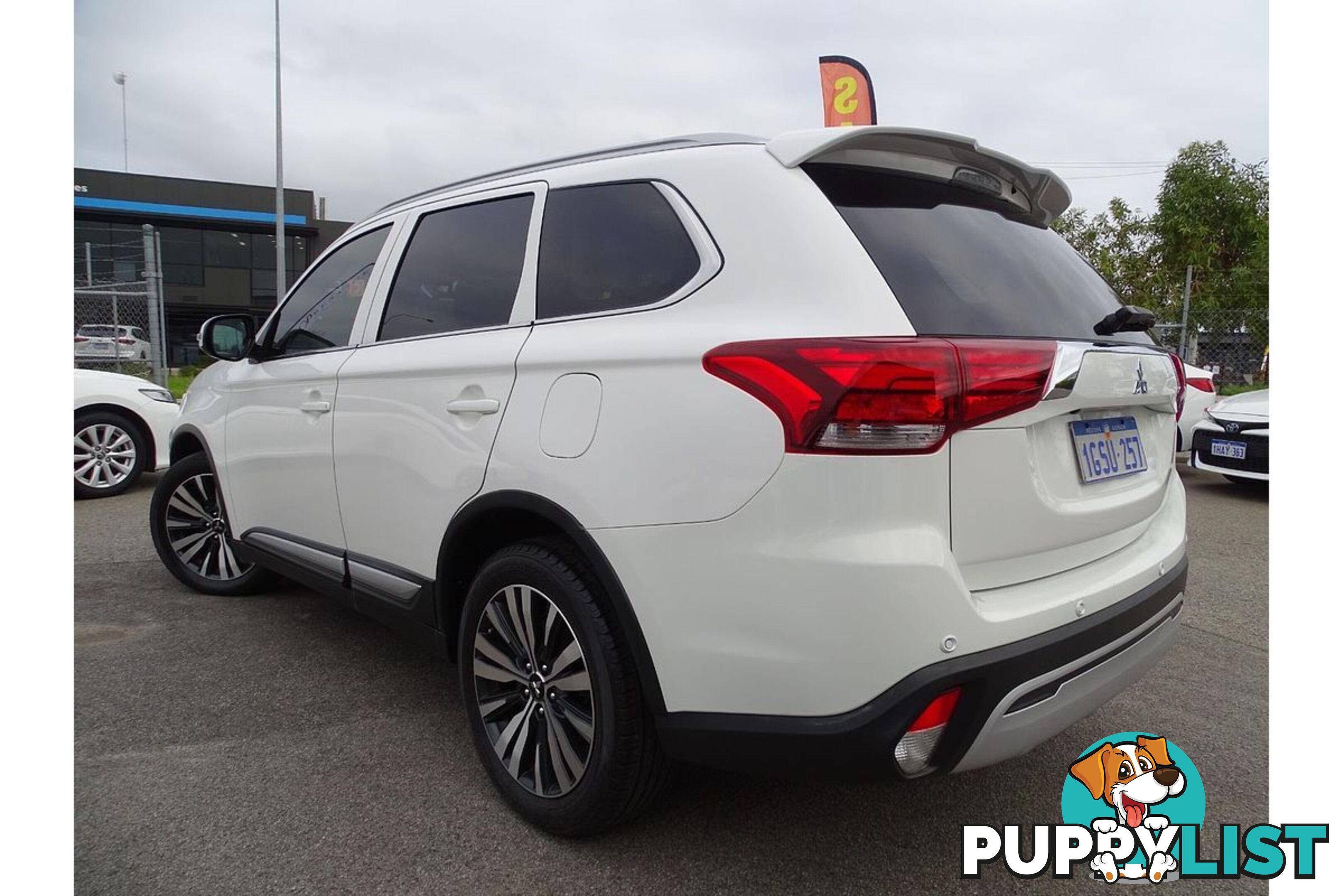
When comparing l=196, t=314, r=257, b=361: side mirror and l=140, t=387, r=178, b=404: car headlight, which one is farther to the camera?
l=140, t=387, r=178, b=404: car headlight

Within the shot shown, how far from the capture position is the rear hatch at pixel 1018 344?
184cm

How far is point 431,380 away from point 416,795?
3.99 feet

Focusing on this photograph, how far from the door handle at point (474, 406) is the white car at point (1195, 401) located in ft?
27.9

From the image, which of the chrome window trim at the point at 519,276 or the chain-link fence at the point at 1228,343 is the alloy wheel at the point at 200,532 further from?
the chain-link fence at the point at 1228,343

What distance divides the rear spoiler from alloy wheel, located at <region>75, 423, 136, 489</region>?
718 cm

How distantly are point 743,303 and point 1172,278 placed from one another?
85.1ft

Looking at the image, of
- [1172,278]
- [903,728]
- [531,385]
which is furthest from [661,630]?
[1172,278]

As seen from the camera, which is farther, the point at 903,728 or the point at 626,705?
the point at 626,705

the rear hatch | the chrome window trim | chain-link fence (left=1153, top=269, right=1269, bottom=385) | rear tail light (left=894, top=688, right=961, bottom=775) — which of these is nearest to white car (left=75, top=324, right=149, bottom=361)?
the chrome window trim

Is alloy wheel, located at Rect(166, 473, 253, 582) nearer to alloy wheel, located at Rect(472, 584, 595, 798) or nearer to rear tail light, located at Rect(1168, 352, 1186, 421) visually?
alloy wheel, located at Rect(472, 584, 595, 798)

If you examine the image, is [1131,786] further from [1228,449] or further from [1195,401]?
[1195,401]

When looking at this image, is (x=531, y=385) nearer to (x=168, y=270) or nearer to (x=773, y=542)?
(x=773, y=542)

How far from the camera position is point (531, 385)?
228 centimetres

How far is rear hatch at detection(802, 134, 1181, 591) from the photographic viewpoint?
6.03 ft
